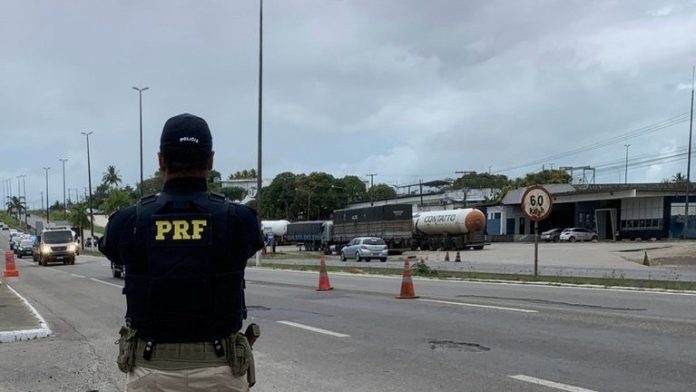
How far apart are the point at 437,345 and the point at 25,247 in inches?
2259

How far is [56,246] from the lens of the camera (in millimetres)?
39500

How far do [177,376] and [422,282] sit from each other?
60.3 feet

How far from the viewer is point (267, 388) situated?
708 centimetres

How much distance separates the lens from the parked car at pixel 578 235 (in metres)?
61.9

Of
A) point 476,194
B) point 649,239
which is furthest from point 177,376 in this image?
point 476,194

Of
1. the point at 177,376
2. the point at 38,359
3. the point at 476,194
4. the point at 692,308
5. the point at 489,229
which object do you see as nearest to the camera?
the point at 177,376

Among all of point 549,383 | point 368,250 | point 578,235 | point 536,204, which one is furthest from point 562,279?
point 578,235

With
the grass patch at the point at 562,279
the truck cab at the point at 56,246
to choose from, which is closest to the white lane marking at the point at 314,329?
the grass patch at the point at 562,279

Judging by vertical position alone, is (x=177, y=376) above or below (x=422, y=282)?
above

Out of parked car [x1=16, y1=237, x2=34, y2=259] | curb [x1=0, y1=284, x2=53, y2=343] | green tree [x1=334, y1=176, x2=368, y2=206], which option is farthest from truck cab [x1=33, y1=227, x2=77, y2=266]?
green tree [x1=334, y1=176, x2=368, y2=206]

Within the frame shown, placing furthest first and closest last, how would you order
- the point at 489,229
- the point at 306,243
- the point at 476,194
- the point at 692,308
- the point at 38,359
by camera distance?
the point at 476,194 < the point at 489,229 < the point at 306,243 < the point at 692,308 < the point at 38,359

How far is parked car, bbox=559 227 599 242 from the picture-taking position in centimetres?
6194

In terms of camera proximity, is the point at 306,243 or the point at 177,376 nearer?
the point at 177,376

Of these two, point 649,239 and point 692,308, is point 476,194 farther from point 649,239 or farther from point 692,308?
point 692,308
